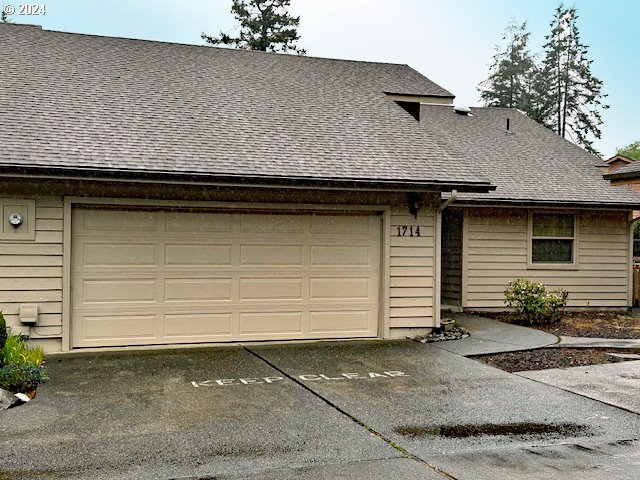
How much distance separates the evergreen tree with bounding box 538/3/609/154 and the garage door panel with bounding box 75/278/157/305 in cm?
3359

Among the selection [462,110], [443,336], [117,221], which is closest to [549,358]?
[443,336]

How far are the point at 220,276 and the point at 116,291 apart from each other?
1441 millimetres

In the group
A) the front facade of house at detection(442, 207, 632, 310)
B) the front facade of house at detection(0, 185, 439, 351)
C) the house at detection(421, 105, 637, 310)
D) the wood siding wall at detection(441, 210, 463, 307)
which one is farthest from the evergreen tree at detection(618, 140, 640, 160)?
the front facade of house at detection(0, 185, 439, 351)

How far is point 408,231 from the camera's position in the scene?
34.9 feet

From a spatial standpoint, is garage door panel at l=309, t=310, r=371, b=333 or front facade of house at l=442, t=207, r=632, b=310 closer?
garage door panel at l=309, t=310, r=371, b=333

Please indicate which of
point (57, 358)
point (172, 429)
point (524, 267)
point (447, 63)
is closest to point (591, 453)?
point (172, 429)

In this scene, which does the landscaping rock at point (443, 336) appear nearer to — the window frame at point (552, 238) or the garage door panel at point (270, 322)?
the garage door panel at point (270, 322)

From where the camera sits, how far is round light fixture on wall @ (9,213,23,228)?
29.1 ft

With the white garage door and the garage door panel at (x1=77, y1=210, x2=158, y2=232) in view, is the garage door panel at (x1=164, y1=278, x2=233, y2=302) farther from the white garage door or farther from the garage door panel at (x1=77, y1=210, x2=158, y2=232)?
the garage door panel at (x1=77, y1=210, x2=158, y2=232)

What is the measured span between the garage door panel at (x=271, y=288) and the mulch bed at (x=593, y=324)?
14.5ft

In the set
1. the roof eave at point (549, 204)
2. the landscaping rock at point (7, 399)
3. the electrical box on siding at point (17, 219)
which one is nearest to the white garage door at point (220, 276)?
the electrical box on siding at point (17, 219)

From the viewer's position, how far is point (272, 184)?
945cm

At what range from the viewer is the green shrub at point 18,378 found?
6.78 meters

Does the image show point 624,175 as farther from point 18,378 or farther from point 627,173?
point 18,378
